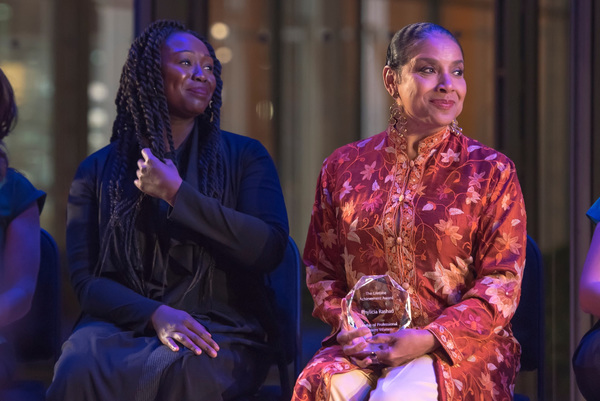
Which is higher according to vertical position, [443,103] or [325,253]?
[443,103]

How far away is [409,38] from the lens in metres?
2.53

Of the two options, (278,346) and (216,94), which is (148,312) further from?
(216,94)

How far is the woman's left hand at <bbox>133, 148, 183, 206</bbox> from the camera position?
255 cm

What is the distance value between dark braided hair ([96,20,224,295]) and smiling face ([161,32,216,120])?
0.09ft

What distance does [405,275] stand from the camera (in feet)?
8.00

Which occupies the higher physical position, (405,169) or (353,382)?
(405,169)

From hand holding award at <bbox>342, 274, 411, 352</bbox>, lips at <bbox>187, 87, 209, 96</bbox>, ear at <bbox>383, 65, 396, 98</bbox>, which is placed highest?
ear at <bbox>383, 65, 396, 98</bbox>

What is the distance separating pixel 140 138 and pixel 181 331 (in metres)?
0.72

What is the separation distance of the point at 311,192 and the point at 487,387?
69.6 inches

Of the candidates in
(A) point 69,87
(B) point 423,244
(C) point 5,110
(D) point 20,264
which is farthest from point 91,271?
(A) point 69,87

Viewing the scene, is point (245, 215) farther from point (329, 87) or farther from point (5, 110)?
point (329, 87)

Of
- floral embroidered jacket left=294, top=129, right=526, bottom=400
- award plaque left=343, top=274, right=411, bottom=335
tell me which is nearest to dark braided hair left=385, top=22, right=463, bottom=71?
floral embroidered jacket left=294, top=129, right=526, bottom=400

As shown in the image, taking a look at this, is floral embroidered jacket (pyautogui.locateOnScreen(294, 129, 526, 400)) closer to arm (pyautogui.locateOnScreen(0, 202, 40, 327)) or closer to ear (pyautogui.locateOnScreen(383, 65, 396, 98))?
ear (pyautogui.locateOnScreen(383, 65, 396, 98))

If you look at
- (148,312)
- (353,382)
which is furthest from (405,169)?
(148,312)
